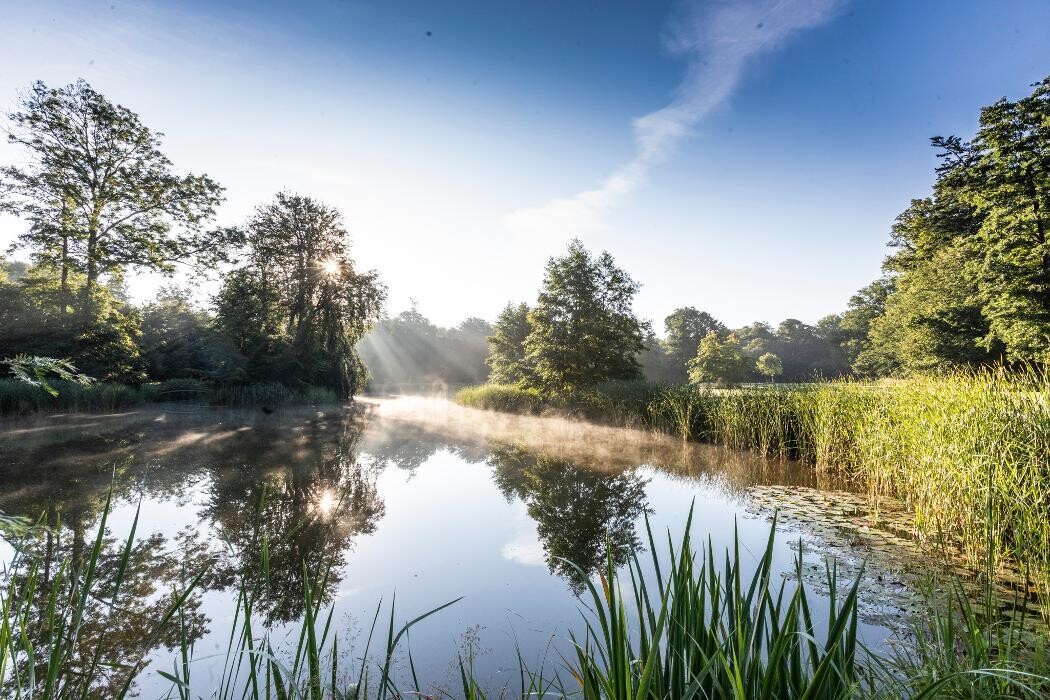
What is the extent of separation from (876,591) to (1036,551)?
1.01 m

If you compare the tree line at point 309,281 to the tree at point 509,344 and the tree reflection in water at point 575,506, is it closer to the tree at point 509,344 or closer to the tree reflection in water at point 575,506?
the tree at point 509,344

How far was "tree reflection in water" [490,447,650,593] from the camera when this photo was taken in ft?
14.6

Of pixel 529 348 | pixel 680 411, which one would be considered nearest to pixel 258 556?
pixel 680 411

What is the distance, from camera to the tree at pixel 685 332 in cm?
5238

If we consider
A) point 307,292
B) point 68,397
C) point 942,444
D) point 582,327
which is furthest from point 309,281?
point 942,444

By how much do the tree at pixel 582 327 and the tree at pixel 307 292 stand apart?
1074 cm

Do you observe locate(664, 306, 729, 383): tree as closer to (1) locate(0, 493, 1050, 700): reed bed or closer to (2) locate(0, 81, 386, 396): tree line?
(2) locate(0, 81, 386, 396): tree line

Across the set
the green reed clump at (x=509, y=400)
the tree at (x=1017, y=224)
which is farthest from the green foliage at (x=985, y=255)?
the green reed clump at (x=509, y=400)

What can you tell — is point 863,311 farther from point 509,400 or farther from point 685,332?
point 509,400

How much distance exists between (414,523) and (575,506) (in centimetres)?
213

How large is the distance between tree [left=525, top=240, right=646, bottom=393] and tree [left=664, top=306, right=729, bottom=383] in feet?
111

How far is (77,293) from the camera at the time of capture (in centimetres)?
1531

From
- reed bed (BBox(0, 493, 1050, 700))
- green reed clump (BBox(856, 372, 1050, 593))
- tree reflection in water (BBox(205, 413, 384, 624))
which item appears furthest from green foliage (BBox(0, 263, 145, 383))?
green reed clump (BBox(856, 372, 1050, 593))

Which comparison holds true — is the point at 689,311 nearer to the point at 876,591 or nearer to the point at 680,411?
the point at 680,411
